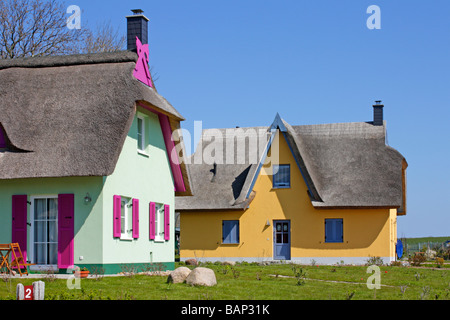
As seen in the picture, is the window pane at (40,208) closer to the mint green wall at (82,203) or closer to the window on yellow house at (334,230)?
the mint green wall at (82,203)

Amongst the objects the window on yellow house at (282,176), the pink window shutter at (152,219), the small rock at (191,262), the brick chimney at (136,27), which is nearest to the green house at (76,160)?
the pink window shutter at (152,219)

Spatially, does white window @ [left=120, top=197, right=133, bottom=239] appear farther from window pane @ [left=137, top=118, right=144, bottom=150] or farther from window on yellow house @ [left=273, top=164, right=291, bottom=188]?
window on yellow house @ [left=273, top=164, right=291, bottom=188]

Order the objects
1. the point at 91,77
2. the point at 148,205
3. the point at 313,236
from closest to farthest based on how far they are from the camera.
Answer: the point at 91,77
the point at 148,205
the point at 313,236

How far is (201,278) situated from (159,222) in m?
9.38

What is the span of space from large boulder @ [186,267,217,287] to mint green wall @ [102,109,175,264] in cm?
462

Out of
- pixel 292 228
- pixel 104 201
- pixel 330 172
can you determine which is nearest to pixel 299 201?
pixel 292 228

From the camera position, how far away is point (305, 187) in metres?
35.4

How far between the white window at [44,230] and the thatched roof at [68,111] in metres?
1.33

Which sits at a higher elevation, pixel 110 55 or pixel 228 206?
pixel 110 55

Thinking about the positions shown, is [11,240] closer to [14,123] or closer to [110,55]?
[14,123]

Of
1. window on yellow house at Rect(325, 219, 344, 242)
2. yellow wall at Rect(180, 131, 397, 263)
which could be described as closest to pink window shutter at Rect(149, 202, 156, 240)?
yellow wall at Rect(180, 131, 397, 263)
